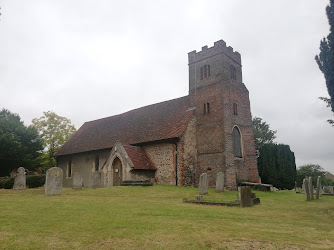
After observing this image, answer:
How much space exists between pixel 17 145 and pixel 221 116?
71.0 ft

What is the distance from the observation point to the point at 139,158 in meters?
22.3

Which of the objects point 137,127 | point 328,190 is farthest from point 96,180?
point 328,190

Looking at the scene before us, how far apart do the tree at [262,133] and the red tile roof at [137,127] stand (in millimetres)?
21747

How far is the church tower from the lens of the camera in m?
22.2

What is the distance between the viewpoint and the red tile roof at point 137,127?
78.7 feet

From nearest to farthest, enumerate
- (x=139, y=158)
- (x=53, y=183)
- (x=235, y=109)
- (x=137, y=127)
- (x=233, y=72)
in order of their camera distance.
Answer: (x=53, y=183)
(x=139, y=158)
(x=235, y=109)
(x=233, y=72)
(x=137, y=127)

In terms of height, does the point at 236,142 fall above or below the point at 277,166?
above

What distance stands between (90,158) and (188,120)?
11765 millimetres

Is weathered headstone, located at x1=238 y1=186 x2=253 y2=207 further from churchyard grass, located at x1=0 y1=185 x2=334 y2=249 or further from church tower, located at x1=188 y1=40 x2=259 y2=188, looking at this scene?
church tower, located at x1=188 y1=40 x2=259 y2=188

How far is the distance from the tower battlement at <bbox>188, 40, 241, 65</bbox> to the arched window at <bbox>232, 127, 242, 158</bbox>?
730cm

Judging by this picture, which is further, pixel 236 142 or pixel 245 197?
pixel 236 142

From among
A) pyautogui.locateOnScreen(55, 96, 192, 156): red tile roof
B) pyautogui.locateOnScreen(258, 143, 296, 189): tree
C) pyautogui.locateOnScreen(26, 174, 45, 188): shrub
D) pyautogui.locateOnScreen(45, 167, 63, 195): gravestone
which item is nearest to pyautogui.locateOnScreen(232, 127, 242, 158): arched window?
pyautogui.locateOnScreen(55, 96, 192, 156): red tile roof

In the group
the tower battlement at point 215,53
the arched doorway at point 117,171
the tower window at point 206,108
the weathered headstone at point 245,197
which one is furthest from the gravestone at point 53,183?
the tower battlement at point 215,53

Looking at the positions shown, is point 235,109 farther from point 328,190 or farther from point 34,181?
point 34,181
